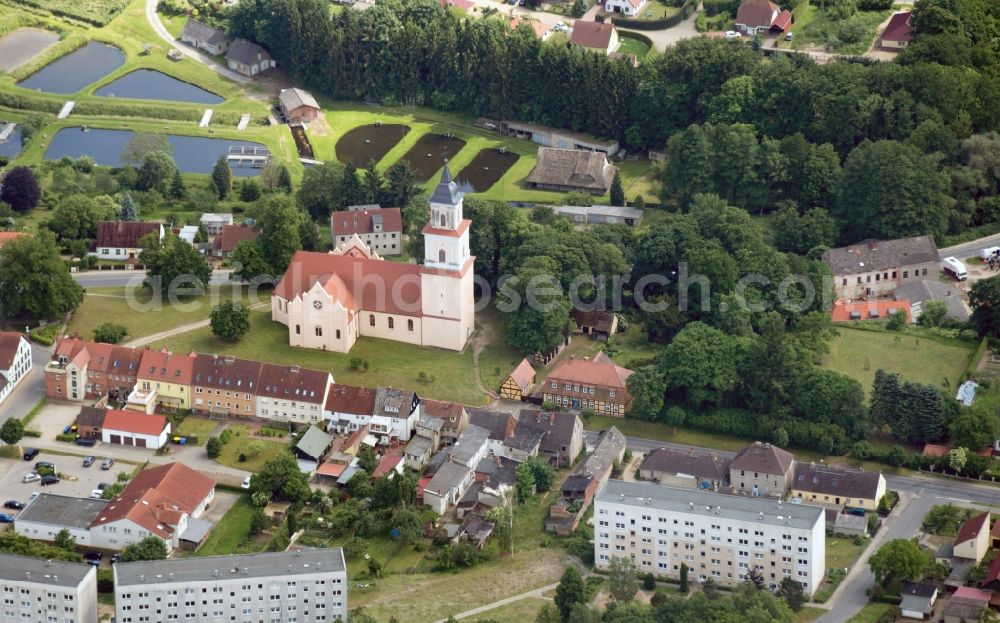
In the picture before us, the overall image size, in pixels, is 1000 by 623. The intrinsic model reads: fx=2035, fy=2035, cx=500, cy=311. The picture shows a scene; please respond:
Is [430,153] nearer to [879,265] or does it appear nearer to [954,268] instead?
Result: [879,265]

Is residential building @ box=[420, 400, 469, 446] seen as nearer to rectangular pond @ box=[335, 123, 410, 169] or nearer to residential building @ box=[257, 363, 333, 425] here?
residential building @ box=[257, 363, 333, 425]

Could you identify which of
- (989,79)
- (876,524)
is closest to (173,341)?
(876,524)

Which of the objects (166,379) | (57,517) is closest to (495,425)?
(166,379)

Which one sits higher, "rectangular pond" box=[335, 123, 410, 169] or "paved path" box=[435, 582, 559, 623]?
"rectangular pond" box=[335, 123, 410, 169]

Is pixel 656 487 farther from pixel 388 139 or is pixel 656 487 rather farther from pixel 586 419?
pixel 388 139

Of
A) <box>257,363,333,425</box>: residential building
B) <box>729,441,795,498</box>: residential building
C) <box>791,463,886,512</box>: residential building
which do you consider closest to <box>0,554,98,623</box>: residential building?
<box>257,363,333,425</box>: residential building
